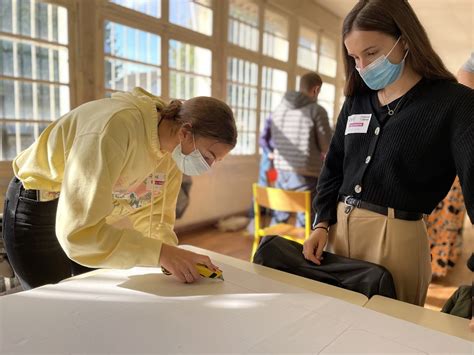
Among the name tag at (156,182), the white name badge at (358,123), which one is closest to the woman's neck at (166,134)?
the name tag at (156,182)

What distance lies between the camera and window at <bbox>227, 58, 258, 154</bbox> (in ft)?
15.1

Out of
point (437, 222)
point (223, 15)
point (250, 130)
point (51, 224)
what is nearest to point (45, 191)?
point (51, 224)

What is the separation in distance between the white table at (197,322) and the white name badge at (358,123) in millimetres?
474

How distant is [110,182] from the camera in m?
0.89

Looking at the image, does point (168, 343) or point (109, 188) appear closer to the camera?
point (168, 343)

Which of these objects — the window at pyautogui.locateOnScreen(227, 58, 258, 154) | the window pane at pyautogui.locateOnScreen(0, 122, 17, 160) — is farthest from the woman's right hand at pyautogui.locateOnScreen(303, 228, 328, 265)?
the window at pyautogui.locateOnScreen(227, 58, 258, 154)

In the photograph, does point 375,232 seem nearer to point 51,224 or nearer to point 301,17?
point 51,224

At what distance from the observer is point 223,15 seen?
14.0 ft

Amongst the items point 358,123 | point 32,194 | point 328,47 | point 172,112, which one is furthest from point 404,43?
point 328,47

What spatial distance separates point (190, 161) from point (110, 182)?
→ 1.03 feet

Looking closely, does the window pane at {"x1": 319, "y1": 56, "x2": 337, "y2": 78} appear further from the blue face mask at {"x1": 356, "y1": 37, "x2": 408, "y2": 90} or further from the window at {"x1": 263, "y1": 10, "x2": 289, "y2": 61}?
the blue face mask at {"x1": 356, "y1": 37, "x2": 408, "y2": 90}

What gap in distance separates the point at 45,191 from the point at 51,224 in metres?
0.11

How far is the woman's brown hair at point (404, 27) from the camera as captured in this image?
97 centimetres

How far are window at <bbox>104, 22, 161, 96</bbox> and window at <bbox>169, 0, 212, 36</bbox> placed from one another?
1.20 ft
